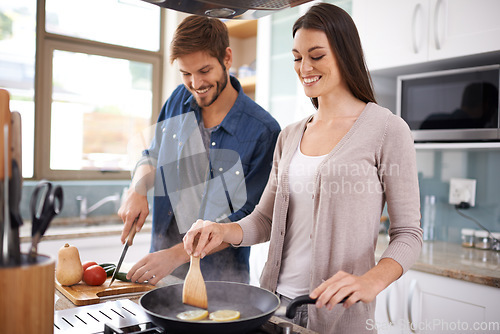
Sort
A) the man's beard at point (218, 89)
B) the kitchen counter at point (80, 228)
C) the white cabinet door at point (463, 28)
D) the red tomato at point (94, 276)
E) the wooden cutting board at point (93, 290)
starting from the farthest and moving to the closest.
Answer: the kitchen counter at point (80, 228) → the white cabinet door at point (463, 28) → the man's beard at point (218, 89) → the red tomato at point (94, 276) → the wooden cutting board at point (93, 290)

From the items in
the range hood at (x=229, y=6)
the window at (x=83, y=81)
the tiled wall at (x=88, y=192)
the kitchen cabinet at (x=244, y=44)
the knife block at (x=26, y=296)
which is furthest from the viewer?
the kitchen cabinet at (x=244, y=44)

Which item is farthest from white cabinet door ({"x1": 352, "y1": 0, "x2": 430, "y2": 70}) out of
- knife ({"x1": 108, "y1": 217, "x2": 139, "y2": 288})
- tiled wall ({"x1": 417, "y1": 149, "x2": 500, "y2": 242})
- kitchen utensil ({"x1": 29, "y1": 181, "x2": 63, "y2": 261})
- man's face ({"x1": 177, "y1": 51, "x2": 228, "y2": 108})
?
A: kitchen utensil ({"x1": 29, "y1": 181, "x2": 63, "y2": 261})

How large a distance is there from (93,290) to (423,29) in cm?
173

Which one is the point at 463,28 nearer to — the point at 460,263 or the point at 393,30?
the point at 393,30

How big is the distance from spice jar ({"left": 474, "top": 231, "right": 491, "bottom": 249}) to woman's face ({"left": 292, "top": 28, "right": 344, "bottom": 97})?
1.35 meters

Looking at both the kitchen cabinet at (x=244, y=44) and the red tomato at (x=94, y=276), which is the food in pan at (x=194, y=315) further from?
the kitchen cabinet at (x=244, y=44)

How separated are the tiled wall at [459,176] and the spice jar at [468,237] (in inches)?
2.0

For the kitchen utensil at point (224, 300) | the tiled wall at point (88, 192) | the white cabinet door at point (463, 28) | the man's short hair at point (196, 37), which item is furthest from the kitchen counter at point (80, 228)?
the white cabinet door at point (463, 28)

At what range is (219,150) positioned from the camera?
5.39ft

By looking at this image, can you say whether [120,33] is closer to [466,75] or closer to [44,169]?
[44,169]

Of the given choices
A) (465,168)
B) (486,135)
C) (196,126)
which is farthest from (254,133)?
(465,168)

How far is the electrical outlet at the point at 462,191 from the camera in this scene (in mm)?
2193

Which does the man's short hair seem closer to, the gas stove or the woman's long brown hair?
the woman's long brown hair

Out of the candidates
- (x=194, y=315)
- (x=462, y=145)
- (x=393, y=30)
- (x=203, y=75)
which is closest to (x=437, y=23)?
(x=393, y=30)
